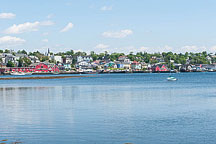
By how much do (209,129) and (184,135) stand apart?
2625 millimetres

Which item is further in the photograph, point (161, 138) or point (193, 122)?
point (193, 122)

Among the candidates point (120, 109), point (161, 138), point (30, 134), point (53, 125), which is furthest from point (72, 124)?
point (120, 109)

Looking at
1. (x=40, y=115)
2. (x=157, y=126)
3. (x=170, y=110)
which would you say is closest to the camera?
(x=157, y=126)

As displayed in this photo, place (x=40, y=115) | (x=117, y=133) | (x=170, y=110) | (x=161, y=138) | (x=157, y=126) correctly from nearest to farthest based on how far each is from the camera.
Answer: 1. (x=161, y=138)
2. (x=117, y=133)
3. (x=157, y=126)
4. (x=40, y=115)
5. (x=170, y=110)

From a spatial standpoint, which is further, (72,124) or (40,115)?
(40,115)

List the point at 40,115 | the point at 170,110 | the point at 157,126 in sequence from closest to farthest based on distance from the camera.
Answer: the point at 157,126 → the point at 40,115 → the point at 170,110

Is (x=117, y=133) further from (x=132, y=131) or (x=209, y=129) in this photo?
(x=209, y=129)

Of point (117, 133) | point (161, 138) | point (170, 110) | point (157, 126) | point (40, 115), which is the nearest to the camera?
point (161, 138)

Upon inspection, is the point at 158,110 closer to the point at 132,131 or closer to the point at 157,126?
the point at 157,126

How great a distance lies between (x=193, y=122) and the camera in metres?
29.1

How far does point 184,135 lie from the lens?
24203mm

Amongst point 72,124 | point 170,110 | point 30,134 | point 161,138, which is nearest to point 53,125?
point 72,124

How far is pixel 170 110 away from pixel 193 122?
8.09m

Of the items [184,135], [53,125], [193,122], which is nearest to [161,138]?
[184,135]
